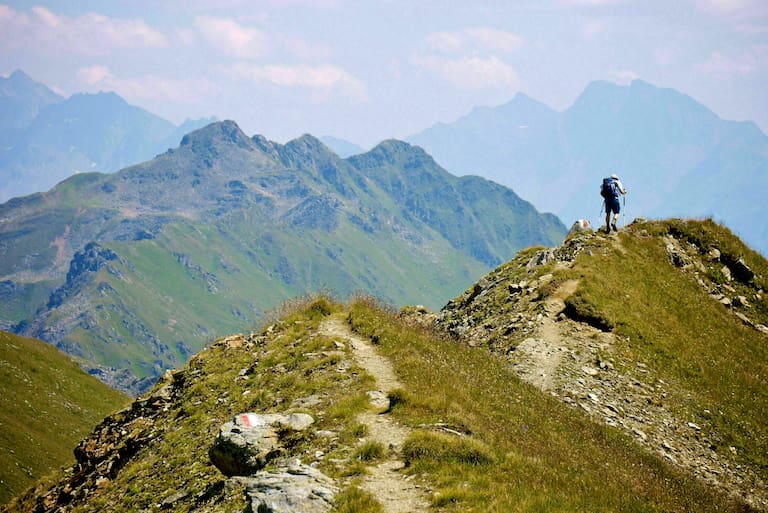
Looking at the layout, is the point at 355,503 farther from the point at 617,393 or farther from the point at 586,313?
the point at 586,313

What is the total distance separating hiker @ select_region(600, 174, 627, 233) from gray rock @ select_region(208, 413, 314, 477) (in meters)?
31.8

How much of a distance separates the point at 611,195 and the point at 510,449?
30716mm

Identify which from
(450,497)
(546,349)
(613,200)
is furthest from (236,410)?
(613,200)

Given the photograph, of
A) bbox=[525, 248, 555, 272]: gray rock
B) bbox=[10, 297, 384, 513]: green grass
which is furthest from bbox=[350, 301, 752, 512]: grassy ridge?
bbox=[525, 248, 555, 272]: gray rock

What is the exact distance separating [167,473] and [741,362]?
31481 mm

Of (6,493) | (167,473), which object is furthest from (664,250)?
(6,493)

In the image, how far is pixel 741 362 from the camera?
3222 centimetres

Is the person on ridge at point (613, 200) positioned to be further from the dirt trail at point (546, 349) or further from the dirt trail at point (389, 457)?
the dirt trail at point (389, 457)

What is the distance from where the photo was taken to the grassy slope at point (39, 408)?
280 ft

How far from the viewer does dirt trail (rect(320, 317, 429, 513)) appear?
12.8 metres

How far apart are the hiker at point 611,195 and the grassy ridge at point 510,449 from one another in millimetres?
20655

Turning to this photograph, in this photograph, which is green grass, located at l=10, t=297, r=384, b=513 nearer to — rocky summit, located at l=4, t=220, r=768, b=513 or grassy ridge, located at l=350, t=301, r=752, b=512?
rocky summit, located at l=4, t=220, r=768, b=513

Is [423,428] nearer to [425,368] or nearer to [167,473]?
[425,368]

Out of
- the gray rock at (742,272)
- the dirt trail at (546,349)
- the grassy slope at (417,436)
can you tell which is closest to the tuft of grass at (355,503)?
the grassy slope at (417,436)
